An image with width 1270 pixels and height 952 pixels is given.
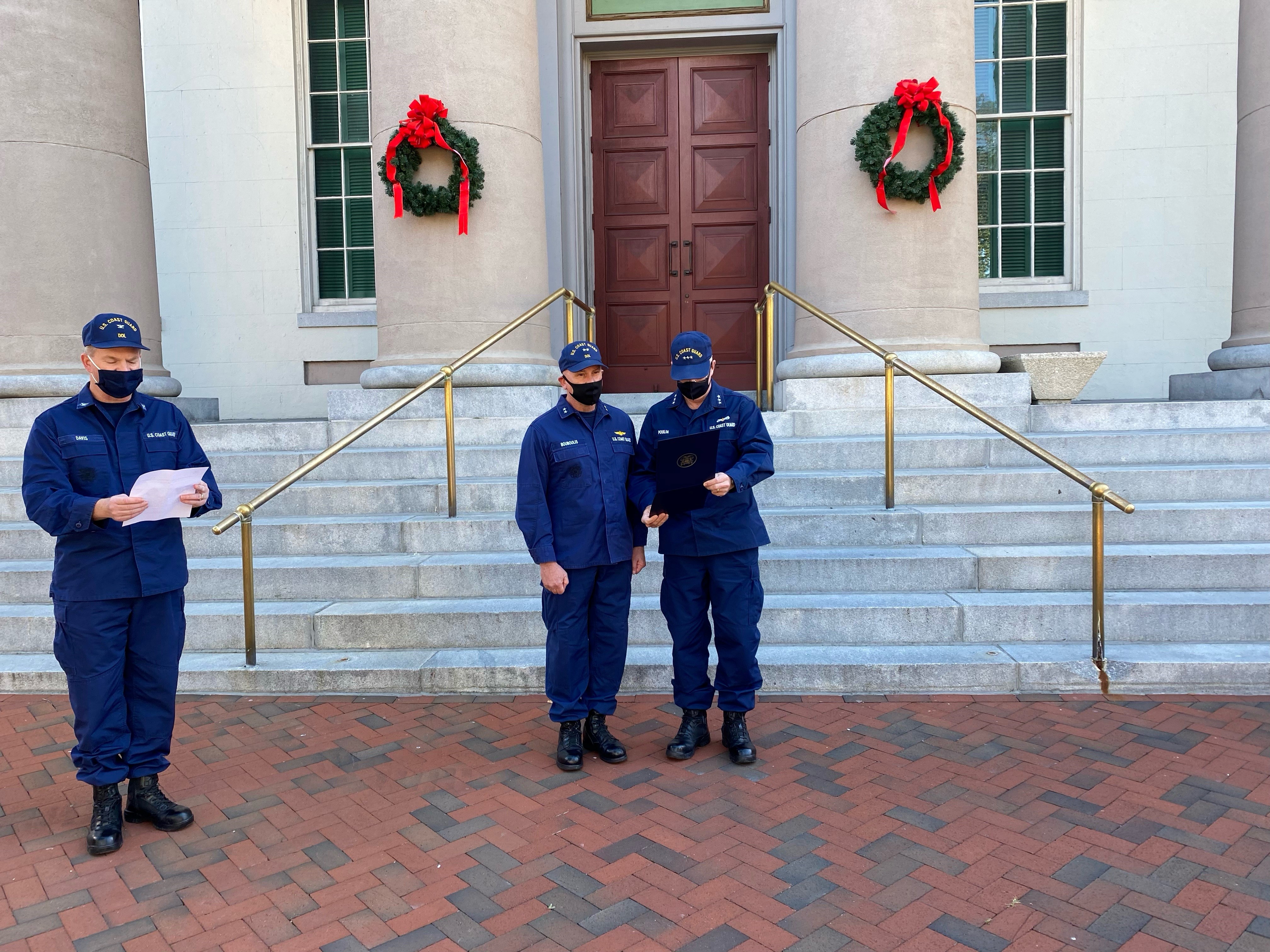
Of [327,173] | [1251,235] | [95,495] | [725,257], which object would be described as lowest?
[95,495]

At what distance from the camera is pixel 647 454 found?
4258 millimetres

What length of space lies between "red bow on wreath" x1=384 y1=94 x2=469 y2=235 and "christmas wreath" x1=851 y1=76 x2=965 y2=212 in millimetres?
3142

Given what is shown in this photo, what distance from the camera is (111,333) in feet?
11.1

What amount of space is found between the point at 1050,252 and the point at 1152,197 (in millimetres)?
1131

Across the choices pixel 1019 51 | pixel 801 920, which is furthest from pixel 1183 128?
pixel 801 920

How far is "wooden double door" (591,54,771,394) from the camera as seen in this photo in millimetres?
9867

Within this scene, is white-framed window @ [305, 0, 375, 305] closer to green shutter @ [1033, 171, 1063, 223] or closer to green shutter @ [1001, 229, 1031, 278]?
green shutter @ [1001, 229, 1031, 278]

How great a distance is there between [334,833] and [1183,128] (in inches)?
425

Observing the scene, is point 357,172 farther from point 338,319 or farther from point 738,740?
point 738,740

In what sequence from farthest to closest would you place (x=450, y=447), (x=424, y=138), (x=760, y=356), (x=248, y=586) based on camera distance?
(x=760, y=356) → (x=424, y=138) → (x=450, y=447) → (x=248, y=586)

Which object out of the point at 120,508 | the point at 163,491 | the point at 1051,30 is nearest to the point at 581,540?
the point at 163,491

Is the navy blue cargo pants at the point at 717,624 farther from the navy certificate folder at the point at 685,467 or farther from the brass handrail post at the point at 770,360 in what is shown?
the brass handrail post at the point at 770,360

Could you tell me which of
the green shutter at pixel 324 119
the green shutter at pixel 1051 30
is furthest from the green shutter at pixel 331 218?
the green shutter at pixel 1051 30

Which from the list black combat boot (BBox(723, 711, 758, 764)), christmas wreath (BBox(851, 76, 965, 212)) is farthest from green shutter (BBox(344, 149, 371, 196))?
black combat boot (BBox(723, 711, 758, 764))
